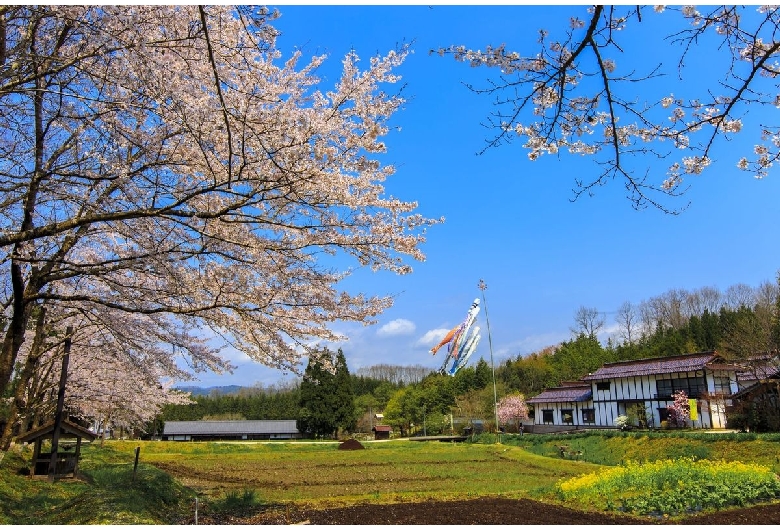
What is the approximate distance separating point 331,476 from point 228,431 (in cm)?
4663

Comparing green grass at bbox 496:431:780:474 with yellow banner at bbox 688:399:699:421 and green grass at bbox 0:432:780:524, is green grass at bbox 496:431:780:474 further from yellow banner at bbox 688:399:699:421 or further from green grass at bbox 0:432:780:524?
yellow banner at bbox 688:399:699:421

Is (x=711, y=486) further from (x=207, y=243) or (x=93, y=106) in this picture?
(x=93, y=106)

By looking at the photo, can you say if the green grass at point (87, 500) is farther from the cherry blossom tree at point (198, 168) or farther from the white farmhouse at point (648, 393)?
the white farmhouse at point (648, 393)

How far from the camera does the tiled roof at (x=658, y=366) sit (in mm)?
26781

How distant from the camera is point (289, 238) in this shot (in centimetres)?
561

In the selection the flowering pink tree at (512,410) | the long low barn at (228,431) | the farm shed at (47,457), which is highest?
the farm shed at (47,457)

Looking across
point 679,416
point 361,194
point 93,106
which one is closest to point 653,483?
point 361,194

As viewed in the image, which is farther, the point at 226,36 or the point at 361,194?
the point at 361,194

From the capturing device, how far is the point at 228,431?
191 feet

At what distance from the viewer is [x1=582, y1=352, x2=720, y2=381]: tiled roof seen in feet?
87.9

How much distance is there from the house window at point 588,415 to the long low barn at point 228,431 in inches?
1319

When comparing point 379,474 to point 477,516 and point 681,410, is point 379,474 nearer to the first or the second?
point 477,516

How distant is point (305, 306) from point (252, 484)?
1109cm

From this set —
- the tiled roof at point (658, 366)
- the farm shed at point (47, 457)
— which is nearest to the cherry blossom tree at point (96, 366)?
the farm shed at point (47, 457)
